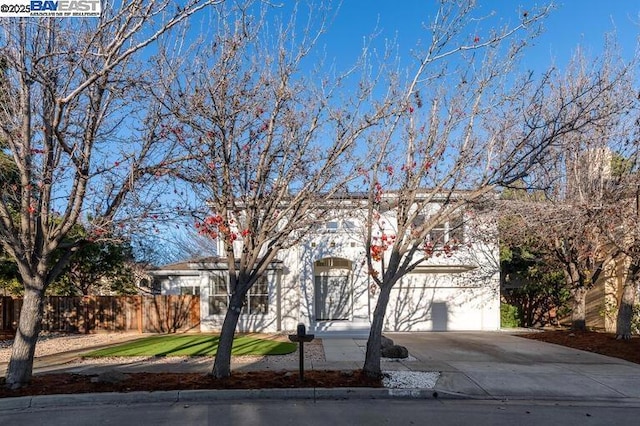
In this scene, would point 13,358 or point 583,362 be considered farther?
point 583,362

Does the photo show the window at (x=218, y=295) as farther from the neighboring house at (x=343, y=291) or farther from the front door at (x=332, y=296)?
the front door at (x=332, y=296)

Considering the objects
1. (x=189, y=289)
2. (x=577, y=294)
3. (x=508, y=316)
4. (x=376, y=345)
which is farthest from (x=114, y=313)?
(x=577, y=294)

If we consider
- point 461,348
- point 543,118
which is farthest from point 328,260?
point 543,118

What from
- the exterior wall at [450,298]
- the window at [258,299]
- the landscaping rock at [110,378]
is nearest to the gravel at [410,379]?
the landscaping rock at [110,378]

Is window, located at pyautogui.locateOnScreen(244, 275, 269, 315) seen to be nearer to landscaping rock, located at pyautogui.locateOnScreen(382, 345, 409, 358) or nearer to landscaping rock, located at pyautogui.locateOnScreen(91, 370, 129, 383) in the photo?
landscaping rock, located at pyautogui.locateOnScreen(382, 345, 409, 358)

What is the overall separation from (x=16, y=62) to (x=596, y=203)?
1161 centimetres

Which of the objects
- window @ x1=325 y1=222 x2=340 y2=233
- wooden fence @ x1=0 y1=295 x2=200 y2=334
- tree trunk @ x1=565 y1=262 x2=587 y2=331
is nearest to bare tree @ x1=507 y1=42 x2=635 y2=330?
tree trunk @ x1=565 y1=262 x2=587 y2=331

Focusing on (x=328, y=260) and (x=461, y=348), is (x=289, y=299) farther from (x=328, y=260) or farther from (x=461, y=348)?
(x=461, y=348)

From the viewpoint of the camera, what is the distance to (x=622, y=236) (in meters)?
12.4

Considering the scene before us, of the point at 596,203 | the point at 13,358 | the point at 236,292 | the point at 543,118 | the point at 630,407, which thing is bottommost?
the point at 630,407

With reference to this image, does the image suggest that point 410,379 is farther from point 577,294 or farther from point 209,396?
point 577,294

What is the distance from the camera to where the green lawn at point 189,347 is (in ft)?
43.0

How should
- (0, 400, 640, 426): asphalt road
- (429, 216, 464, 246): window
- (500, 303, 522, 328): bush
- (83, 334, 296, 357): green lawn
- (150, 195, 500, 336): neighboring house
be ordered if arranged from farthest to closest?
1. (500, 303, 522, 328): bush
2. (150, 195, 500, 336): neighboring house
3. (83, 334, 296, 357): green lawn
4. (429, 216, 464, 246): window
5. (0, 400, 640, 426): asphalt road

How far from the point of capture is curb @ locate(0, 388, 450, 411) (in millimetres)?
7848
